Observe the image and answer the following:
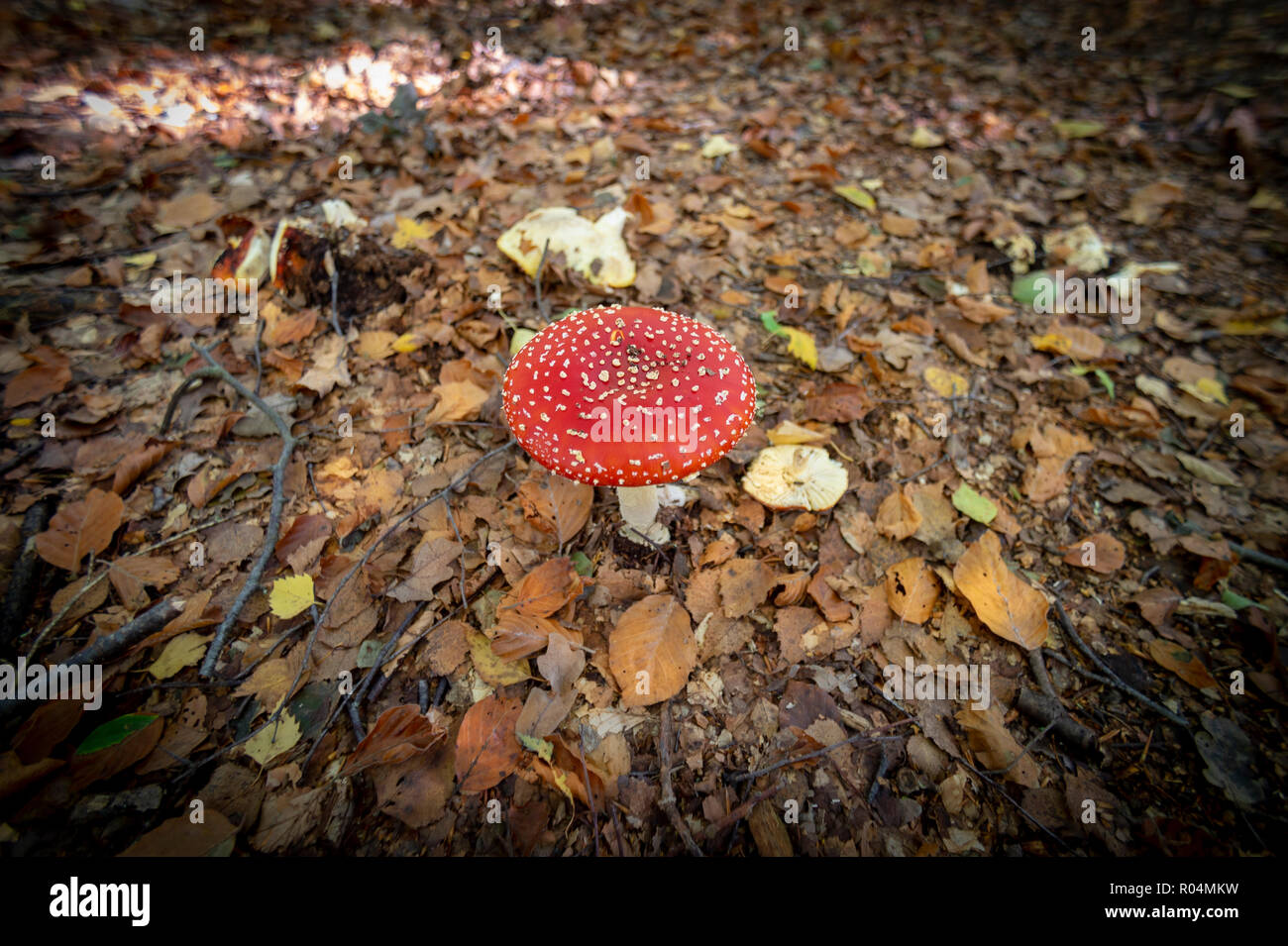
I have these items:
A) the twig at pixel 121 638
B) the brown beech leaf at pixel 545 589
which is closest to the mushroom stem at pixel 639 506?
the brown beech leaf at pixel 545 589

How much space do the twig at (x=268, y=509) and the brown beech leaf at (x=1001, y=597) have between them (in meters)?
3.00

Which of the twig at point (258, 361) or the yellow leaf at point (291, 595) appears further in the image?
the twig at point (258, 361)

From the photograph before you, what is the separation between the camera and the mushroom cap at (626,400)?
192 cm

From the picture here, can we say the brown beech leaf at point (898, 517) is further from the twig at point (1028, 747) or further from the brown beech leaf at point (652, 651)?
the brown beech leaf at point (652, 651)

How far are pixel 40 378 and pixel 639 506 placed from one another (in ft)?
11.4

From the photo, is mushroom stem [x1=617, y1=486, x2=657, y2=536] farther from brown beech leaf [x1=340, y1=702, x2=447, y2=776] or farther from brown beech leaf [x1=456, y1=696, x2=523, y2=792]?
brown beech leaf [x1=340, y1=702, x2=447, y2=776]

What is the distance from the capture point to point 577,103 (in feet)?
17.7

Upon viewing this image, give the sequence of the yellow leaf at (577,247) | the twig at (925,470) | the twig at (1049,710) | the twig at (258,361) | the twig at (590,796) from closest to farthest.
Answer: the twig at (590,796) < the twig at (1049,710) < the twig at (925,470) < the twig at (258,361) < the yellow leaf at (577,247)

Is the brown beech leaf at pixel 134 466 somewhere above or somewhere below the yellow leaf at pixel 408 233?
below

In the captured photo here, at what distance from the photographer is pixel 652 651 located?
2252 millimetres

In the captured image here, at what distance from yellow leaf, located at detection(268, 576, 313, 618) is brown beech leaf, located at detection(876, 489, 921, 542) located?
2775 millimetres

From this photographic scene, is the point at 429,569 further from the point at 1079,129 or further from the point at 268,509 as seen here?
the point at 1079,129
